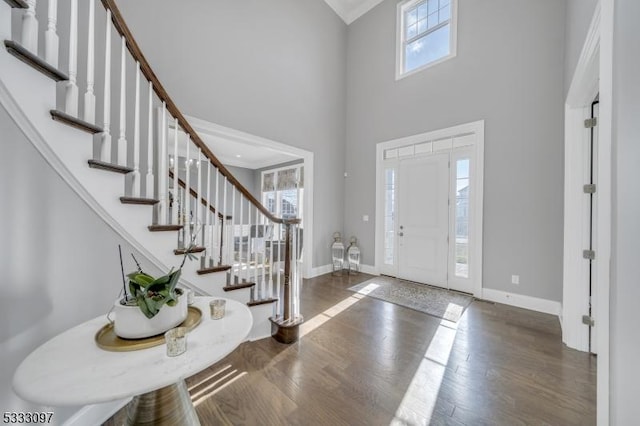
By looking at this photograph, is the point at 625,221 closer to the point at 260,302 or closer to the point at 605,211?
the point at 605,211

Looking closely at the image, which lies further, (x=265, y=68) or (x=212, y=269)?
(x=265, y=68)

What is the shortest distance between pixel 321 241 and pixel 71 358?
3861mm

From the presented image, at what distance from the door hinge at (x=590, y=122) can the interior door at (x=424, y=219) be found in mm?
1591

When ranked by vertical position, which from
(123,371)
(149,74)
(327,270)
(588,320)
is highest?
(149,74)

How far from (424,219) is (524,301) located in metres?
1.63

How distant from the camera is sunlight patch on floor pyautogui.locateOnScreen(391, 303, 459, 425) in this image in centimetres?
147

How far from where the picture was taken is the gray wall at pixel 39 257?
1.03 metres

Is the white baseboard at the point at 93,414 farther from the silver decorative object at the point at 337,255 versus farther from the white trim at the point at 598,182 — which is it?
the silver decorative object at the point at 337,255

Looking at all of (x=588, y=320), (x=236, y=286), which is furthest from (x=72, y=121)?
(x=588, y=320)

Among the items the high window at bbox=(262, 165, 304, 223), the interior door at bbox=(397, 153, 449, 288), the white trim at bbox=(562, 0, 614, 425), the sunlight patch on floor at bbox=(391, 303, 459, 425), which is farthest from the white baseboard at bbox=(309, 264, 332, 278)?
the white trim at bbox=(562, 0, 614, 425)

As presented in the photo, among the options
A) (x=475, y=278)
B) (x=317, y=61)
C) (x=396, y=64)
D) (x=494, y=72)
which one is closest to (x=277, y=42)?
(x=317, y=61)

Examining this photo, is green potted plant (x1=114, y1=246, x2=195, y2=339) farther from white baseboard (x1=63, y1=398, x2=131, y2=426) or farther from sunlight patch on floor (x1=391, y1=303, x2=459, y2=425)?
sunlight patch on floor (x1=391, y1=303, x2=459, y2=425)

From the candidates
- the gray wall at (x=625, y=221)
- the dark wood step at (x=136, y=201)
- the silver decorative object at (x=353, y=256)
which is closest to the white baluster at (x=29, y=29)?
the dark wood step at (x=136, y=201)

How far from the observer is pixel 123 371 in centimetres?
77
